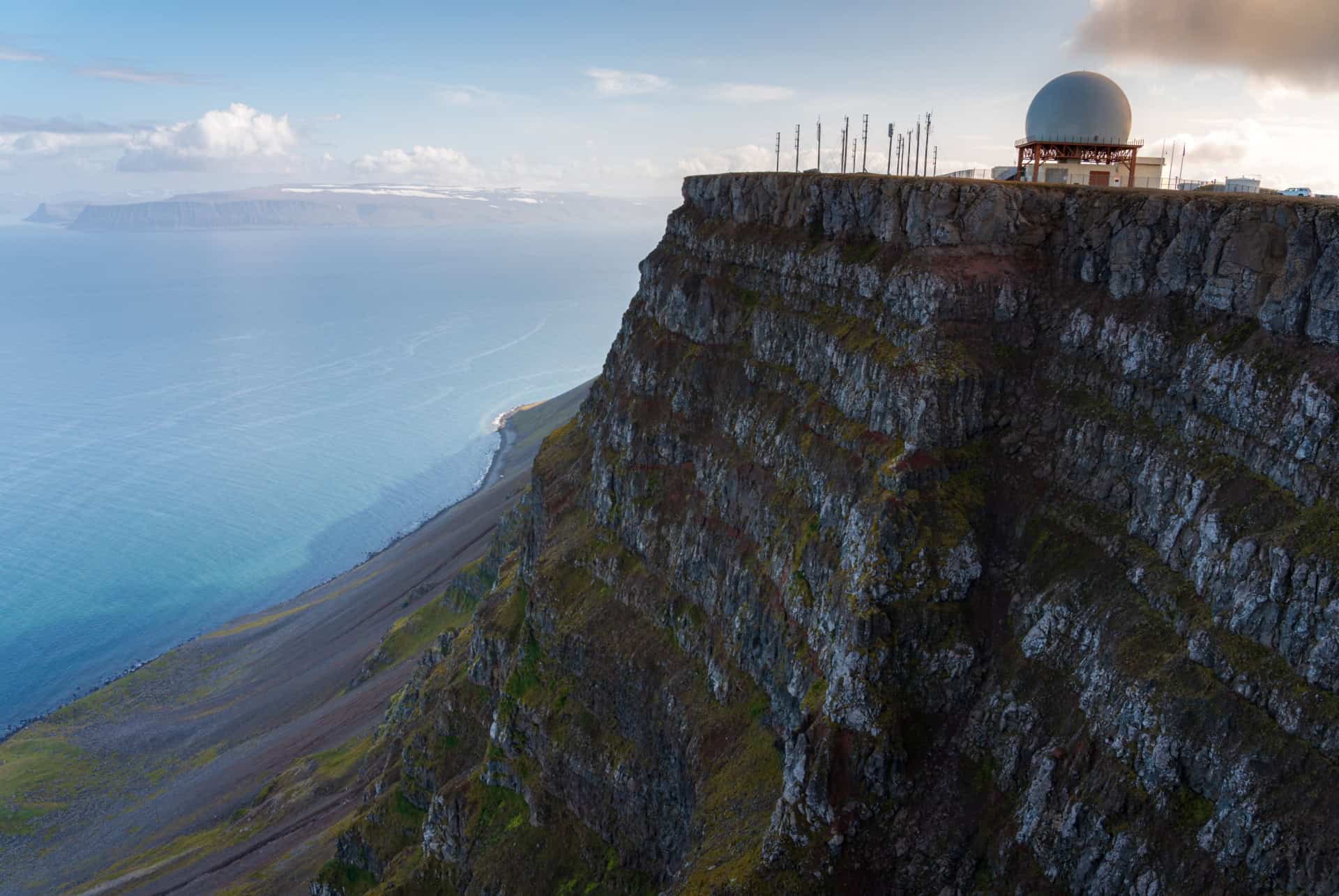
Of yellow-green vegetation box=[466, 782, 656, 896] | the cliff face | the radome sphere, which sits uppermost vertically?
the radome sphere

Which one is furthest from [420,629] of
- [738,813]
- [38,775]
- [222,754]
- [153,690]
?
[738,813]

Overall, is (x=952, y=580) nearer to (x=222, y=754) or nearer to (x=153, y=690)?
(x=222, y=754)

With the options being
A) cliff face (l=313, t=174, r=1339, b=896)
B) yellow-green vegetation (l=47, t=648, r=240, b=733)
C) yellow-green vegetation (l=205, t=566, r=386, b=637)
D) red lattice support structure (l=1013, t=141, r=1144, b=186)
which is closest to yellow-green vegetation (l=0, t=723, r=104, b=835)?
yellow-green vegetation (l=47, t=648, r=240, b=733)

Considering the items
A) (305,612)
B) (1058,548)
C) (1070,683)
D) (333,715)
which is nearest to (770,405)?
(1058,548)

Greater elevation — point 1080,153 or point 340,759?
point 1080,153

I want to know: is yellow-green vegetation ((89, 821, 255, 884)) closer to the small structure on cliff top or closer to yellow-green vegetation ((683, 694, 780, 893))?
yellow-green vegetation ((683, 694, 780, 893))

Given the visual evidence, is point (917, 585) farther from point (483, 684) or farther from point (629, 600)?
point (483, 684)
